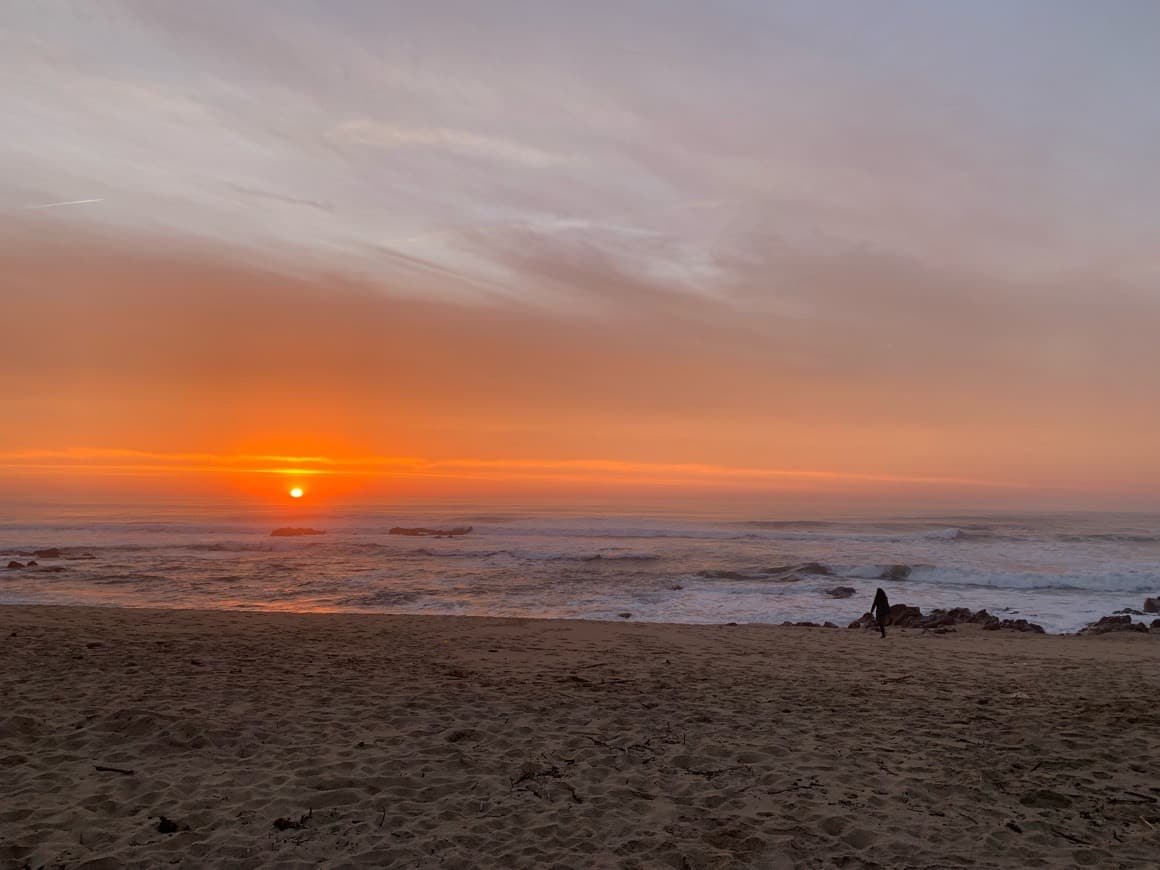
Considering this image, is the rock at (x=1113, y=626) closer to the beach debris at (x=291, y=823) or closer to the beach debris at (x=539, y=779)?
the beach debris at (x=539, y=779)

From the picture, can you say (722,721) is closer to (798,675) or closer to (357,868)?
(798,675)

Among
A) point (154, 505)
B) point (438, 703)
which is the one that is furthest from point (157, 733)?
point (154, 505)

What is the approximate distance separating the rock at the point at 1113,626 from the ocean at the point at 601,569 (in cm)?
106

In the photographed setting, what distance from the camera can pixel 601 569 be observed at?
3105 cm

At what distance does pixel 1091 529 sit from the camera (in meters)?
56.9

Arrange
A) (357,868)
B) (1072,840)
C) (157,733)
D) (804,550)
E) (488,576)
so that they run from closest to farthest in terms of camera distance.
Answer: (357,868) → (1072,840) → (157,733) → (488,576) → (804,550)

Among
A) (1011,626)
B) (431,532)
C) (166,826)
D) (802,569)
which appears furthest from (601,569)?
(166,826)

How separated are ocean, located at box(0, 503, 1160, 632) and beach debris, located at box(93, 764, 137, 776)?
12.9 metres

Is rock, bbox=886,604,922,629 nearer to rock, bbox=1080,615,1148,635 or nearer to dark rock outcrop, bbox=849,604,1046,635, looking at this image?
dark rock outcrop, bbox=849,604,1046,635

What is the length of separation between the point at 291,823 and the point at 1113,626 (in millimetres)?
18642

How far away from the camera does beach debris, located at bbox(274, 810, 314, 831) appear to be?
4801mm

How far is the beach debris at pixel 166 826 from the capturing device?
4.70m

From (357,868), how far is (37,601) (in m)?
19.6

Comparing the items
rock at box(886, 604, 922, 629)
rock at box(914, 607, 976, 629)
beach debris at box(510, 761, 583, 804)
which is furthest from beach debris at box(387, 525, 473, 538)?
beach debris at box(510, 761, 583, 804)
